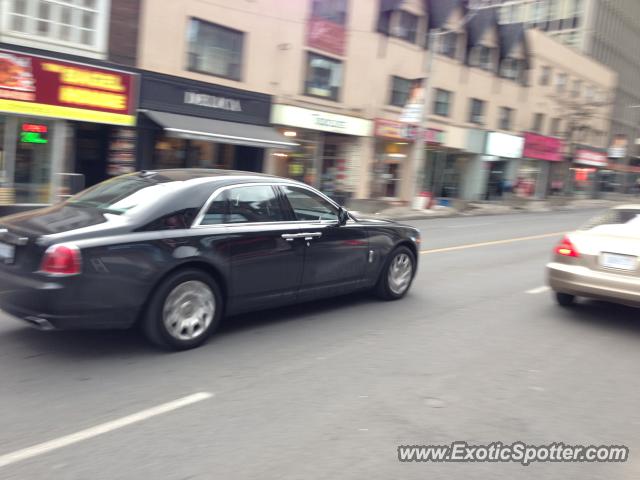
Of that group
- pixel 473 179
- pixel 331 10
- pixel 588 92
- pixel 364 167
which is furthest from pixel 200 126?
pixel 588 92

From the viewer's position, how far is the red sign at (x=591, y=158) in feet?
152

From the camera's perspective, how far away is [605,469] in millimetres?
3549

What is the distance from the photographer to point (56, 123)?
610 inches

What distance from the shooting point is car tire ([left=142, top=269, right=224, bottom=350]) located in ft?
16.5

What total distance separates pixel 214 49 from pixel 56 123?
5948 mm

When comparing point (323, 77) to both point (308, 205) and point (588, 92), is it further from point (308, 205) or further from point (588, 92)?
point (588, 92)

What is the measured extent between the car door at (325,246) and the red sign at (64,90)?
10.8 meters

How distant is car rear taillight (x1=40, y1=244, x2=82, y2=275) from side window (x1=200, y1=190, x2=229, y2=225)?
3.85 feet

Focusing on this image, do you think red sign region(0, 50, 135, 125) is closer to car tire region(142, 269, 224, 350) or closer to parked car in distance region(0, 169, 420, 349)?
parked car in distance region(0, 169, 420, 349)

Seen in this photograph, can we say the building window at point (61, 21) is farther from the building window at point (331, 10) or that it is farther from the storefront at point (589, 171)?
the storefront at point (589, 171)

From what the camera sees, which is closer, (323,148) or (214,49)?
(214,49)

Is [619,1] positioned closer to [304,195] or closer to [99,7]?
[99,7]

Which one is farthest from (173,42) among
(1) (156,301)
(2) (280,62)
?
(1) (156,301)

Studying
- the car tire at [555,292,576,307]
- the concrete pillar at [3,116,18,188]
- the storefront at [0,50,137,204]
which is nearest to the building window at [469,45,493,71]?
the storefront at [0,50,137,204]
